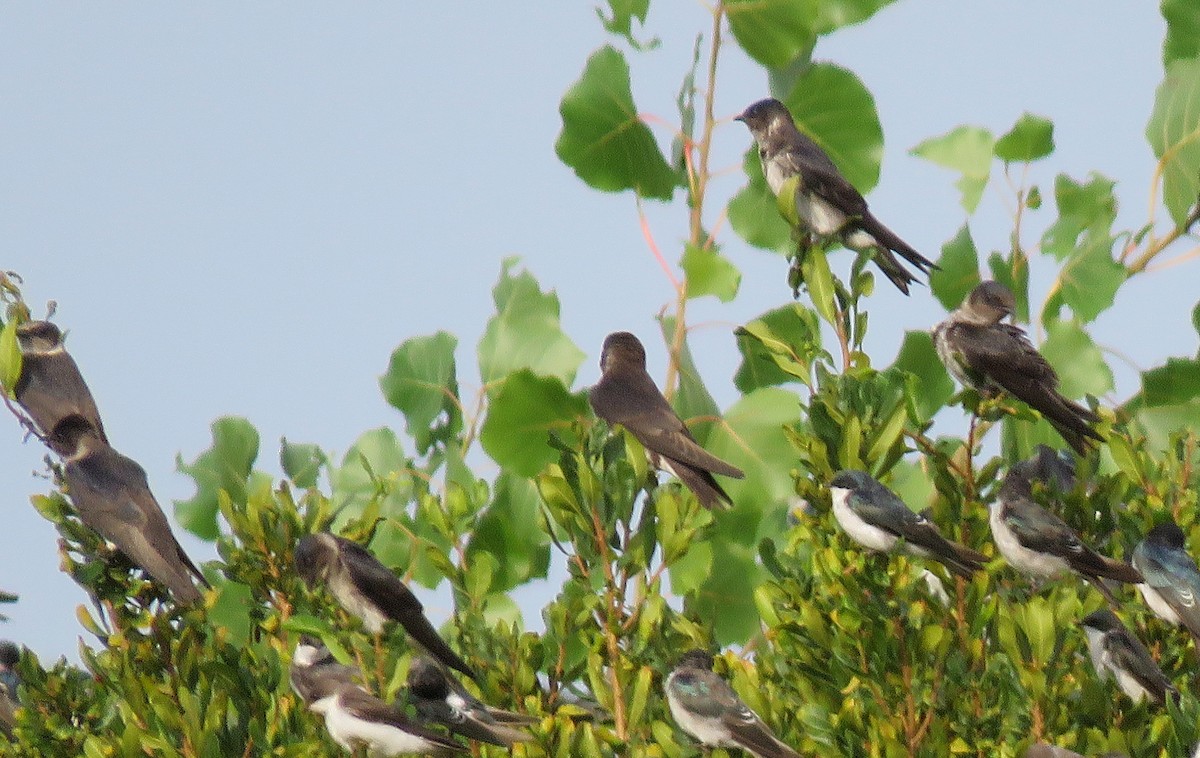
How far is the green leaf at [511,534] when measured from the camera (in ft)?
29.7

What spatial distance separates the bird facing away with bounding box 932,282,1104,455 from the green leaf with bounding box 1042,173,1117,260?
344cm

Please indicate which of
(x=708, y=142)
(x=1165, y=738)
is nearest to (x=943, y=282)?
(x=708, y=142)

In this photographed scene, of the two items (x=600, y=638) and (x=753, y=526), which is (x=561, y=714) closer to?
(x=600, y=638)

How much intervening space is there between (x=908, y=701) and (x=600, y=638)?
99 cm

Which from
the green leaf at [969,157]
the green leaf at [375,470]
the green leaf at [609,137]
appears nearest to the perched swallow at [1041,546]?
the green leaf at [609,137]

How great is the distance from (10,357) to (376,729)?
2.33 meters

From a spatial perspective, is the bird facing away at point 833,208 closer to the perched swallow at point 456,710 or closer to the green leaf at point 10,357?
the perched swallow at point 456,710

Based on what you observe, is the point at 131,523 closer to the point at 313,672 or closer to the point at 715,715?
the point at 313,672

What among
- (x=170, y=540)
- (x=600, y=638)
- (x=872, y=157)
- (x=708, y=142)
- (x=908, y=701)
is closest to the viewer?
(x=908, y=701)

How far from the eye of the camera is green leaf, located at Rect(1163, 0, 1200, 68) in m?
11.1

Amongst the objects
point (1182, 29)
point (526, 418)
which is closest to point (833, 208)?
point (526, 418)

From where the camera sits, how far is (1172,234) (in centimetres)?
996

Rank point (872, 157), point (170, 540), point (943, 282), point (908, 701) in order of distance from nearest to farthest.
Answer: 1. point (908, 701)
2. point (170, 540)
3. point (872, 157)
4. point (943, 282)

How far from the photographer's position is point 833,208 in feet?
23.7
